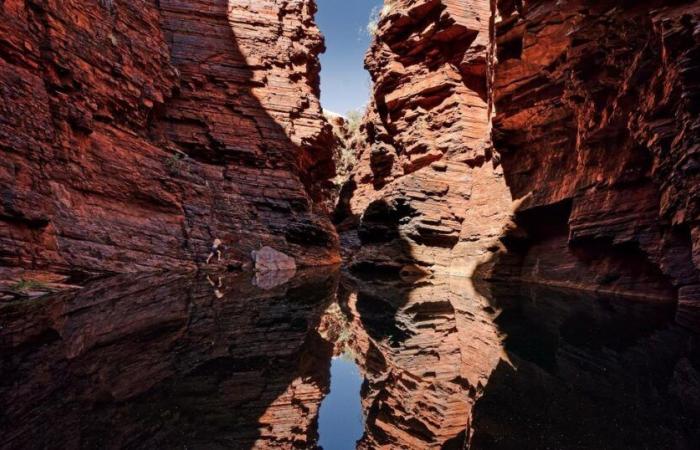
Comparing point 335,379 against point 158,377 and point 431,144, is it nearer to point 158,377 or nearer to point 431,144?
point 158,377

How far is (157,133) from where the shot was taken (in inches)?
655

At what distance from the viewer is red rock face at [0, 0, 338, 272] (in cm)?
940

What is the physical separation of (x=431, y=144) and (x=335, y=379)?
18.0 meters

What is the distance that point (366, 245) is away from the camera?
55.9 feet

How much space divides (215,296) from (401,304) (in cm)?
369

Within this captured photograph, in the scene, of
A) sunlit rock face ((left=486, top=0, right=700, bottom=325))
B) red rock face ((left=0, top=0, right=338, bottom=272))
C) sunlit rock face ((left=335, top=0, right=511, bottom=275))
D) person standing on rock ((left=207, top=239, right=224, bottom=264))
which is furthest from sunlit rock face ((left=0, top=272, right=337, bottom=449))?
sunlit rock face ((left=335, top=0, right=511, bottom=275))

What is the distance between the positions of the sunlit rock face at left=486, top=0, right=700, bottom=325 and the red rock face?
9736 millimetres

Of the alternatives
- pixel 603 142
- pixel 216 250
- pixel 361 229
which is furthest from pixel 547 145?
pixel 216 250

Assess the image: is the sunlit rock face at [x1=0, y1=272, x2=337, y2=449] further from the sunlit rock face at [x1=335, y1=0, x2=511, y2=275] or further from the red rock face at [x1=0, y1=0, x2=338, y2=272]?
the sunlit rock face at [x1=335, y1=0, x2=511, y2=275]

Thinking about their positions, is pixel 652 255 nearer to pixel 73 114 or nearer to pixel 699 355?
pixel 699 355

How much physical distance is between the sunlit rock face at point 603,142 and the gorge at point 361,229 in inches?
2.5

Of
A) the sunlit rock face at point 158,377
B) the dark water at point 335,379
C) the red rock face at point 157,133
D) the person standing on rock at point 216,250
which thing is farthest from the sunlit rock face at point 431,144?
the sunlit rock face at point 158,377

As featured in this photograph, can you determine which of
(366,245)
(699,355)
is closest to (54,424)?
(699,355)

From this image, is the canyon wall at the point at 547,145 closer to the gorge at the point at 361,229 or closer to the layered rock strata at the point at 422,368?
the gorge at the point at 361,229
